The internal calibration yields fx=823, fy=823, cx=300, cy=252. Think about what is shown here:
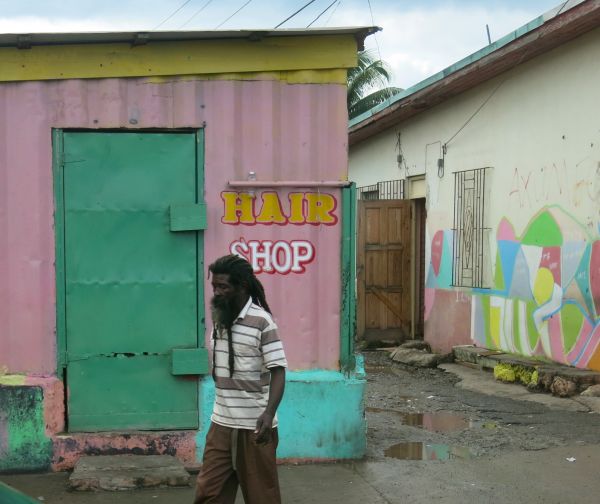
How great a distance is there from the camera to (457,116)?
38.8 feet

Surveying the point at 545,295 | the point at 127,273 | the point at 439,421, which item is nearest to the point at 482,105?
the point at 545,295

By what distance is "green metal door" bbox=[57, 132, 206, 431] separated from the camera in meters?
5.88

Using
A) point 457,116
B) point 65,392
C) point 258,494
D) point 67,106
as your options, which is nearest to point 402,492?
point 258,494

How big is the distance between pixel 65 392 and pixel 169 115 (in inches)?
83.6

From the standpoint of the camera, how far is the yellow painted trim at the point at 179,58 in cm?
581

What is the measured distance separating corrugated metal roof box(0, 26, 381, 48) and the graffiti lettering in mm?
1473

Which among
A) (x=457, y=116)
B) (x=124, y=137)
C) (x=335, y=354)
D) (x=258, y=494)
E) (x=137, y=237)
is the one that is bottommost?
(x=258, y=494)

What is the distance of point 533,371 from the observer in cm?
923

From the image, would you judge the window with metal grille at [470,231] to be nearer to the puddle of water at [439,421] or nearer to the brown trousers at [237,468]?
the puddle of water at [439,421]

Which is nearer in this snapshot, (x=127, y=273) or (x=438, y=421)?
(x=127, y=273)

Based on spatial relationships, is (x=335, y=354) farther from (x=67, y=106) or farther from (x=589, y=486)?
(x=67, y=106)

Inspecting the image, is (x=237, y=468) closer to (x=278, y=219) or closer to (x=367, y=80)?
(x=278, y=219)

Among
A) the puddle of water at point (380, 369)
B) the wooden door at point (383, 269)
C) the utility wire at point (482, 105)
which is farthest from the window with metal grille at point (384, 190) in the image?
the puddle of water at point (380, 369)

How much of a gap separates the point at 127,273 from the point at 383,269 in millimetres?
7752
